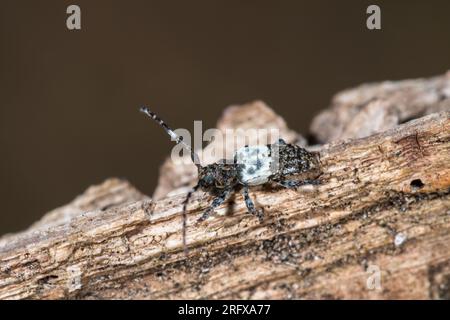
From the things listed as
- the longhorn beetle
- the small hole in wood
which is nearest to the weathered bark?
the small hole in wood

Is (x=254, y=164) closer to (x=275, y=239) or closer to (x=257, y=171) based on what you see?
(x=257, y=171)

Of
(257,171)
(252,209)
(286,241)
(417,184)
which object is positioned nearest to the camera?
(286,241)

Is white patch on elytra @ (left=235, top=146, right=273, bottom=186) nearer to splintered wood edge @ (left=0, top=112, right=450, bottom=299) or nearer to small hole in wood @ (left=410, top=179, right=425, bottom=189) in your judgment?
splintered wood edge @ (left=0, top=112, right=450, bottom=299)

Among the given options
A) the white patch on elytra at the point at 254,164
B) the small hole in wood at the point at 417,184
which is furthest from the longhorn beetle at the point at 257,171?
the small hole in wood at the point at 417,184

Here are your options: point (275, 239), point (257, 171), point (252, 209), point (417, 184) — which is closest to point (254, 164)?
point (257, 171)

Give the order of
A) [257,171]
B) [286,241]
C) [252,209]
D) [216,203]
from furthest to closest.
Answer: [257,171], [216,203], [252,209], [286,241]
